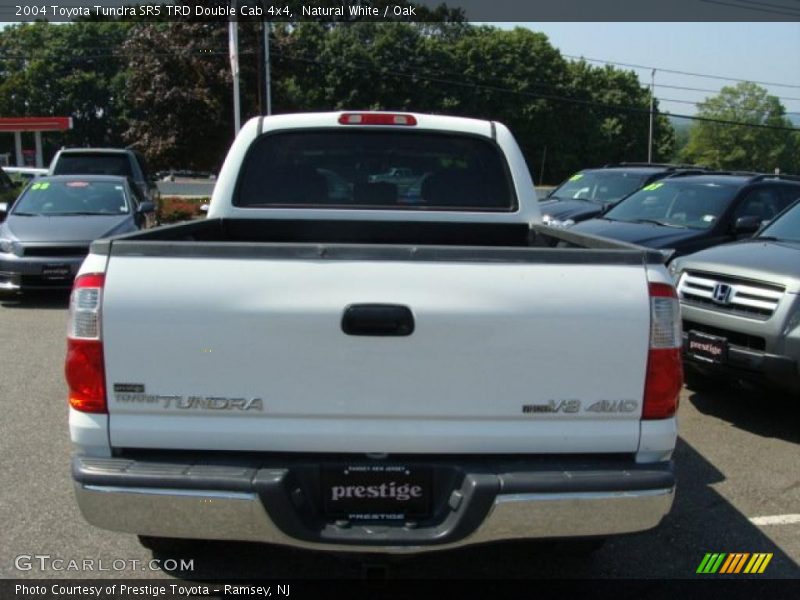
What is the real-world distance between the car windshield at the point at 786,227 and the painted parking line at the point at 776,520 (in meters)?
3.10

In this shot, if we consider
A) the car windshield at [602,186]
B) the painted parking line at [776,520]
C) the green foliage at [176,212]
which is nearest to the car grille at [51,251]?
the car windshield at [602,186]

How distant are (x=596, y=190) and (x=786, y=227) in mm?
7486

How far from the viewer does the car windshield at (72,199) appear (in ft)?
38.2

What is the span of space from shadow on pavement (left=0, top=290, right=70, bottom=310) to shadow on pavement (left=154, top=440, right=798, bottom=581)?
7.59 metres

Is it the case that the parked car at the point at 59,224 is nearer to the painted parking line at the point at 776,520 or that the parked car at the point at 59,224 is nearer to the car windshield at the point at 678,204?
the car windshield at the point at 678,204

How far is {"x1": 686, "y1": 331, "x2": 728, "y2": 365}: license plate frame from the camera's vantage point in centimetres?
602

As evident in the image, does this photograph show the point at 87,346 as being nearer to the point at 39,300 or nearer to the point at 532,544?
the point at 532,544

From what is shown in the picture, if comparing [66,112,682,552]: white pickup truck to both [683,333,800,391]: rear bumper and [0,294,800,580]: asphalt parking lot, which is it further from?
[683,333,800,391]: rear bumper

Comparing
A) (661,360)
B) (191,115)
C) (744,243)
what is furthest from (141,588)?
(191,115)

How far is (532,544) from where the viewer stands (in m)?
3.93

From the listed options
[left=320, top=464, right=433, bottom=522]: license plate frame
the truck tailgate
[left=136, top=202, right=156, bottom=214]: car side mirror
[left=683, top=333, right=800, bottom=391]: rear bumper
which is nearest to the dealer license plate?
[left=136, top=202, right=156, bottom=214]: car side mirror

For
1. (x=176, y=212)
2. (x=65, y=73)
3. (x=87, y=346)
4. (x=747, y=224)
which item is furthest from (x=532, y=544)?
(x=65, y=73)

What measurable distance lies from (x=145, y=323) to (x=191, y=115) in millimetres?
31685

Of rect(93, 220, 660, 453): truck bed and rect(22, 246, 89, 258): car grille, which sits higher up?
rect(93, 220, 660, 453): truck bed
